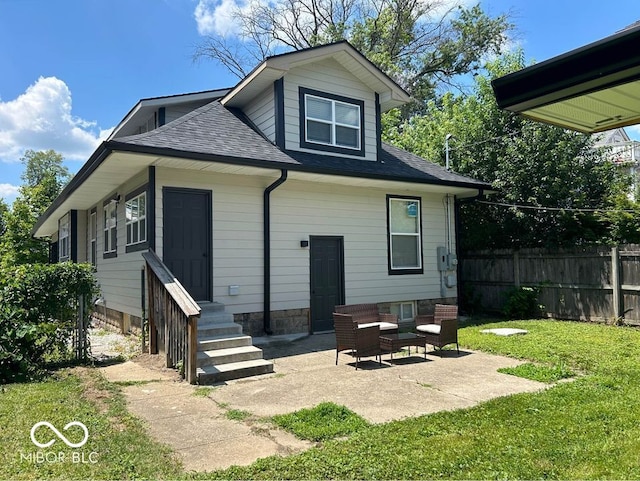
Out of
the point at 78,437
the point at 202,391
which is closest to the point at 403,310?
the point at 202,391

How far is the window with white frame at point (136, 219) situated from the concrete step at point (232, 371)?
3303mm

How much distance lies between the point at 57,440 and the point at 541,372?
559cm

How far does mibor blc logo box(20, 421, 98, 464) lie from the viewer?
11.4 feet

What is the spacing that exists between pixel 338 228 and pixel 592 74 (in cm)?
867

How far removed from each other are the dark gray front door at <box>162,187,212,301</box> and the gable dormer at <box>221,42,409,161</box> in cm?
229

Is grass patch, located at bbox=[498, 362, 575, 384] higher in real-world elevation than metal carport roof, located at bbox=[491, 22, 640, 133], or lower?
lower

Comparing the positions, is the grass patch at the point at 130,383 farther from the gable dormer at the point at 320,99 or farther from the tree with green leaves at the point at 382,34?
the tree with green leaves at the point at 382,34

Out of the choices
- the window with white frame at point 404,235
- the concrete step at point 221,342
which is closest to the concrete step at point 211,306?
the concrete step at point 221,342

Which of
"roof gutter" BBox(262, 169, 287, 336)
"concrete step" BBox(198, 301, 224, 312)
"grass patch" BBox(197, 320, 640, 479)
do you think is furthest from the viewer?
"roof gutter" BBox(262, 169, 287, 336)

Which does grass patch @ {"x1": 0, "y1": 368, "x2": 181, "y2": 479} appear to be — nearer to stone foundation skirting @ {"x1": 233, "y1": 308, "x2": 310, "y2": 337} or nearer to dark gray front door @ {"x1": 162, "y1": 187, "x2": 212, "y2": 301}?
dark gray front door @ {"x1": 162, "y1": 187, "x2": 212, "y2": 301}

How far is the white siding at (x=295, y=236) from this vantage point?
8828mm

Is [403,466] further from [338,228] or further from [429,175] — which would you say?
[429,175]

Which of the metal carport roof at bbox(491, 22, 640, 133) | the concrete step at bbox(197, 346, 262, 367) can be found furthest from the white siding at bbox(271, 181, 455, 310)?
the metal carport roof at bbox(491, 22, 640, 133)

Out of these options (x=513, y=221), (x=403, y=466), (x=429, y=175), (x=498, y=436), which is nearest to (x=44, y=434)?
(x=403, y=466)
